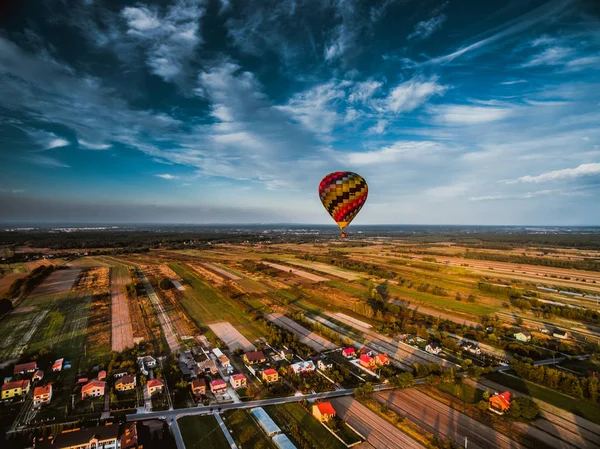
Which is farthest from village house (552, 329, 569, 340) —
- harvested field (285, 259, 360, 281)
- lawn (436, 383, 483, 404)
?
harvested field (285, 259, 360, 281)

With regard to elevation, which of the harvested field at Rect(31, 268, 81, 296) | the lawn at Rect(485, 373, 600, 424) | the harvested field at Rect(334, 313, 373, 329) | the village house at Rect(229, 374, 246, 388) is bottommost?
the lawn at Rect(485, 373, 600, 424)

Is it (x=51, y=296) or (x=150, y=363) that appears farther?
(x=51, y=296)

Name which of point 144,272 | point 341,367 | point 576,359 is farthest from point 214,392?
point 144,272

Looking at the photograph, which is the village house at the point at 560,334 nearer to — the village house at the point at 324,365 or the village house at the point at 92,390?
the village house at the point at 324,365

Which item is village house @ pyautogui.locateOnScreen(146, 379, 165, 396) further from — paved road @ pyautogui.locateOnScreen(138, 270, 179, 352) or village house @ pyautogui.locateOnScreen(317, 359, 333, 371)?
village house @ pyautogui.locateOnScreen(317, 359, 333, 371)

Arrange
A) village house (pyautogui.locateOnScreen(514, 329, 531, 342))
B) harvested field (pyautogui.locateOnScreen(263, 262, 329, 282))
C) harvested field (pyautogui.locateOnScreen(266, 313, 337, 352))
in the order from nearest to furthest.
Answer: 1. harvested field (pyautogui.locateOnScreen(266, 313, 337, 352))
2. village house (pyautogui.locateOnScreen(514, 329, 531, 342))
3. harvested field (pyautogui.locateOnScreen(263, 262, 329, 282))

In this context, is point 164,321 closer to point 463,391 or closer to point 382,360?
point 382,360

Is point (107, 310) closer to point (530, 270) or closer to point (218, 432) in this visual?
point (218, 432)

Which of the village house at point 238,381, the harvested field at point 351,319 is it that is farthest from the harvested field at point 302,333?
the village house at point 238,381
